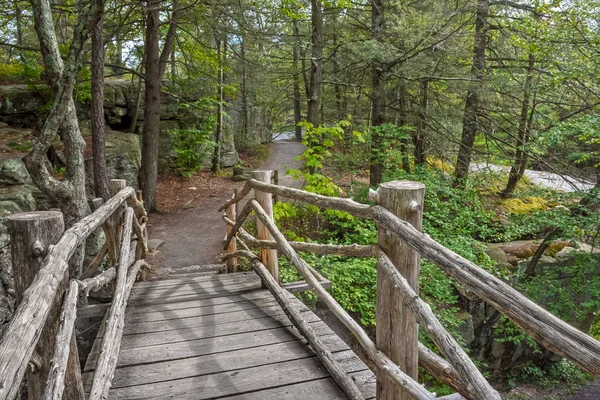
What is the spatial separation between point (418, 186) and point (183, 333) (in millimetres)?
2358

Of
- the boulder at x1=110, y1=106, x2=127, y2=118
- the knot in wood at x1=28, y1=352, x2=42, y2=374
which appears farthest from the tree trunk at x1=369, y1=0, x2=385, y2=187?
the boulder at x1=110, y1=106, x2=127, y2=118

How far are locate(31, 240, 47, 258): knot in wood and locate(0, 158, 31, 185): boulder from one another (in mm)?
6242

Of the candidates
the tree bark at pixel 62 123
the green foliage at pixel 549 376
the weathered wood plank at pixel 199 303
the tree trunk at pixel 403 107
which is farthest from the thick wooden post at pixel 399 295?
the green foliage at pixel 549 376

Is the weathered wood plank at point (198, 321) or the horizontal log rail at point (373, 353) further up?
the horizontal log rail at point (373, 353)

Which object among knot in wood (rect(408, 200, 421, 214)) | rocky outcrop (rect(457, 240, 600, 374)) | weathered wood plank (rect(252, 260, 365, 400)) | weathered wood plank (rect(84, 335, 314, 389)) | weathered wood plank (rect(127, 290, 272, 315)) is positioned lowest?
rocky outcrop (rect(457, 240, 600, 374))

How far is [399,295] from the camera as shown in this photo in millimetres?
2047

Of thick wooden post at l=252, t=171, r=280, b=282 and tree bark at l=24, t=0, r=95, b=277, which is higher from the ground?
tree bark at l=24, t=0, r=95, b=277

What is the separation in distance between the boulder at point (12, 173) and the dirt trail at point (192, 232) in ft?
8.68

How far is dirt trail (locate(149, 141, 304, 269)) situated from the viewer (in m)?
7.98

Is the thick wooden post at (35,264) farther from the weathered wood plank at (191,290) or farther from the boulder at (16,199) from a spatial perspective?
the boulder at (16,199)

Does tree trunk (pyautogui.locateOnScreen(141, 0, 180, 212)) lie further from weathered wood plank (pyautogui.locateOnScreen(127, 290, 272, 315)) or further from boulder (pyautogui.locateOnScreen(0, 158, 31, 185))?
weathered wood plank (pyautogui.locateOnScreen(127, 290, 272, 315))

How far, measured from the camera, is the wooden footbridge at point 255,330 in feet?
4.58

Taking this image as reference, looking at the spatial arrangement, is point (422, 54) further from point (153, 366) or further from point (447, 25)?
point (153, 366)

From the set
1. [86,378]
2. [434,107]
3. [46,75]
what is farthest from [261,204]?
[434,107]
